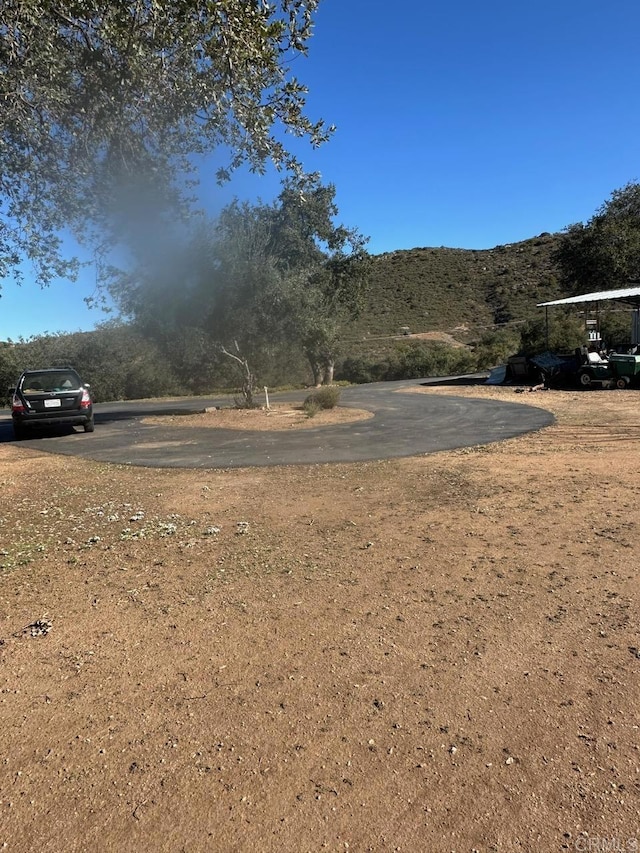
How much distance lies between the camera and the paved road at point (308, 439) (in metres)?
9.88

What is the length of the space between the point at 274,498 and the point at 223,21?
539 centimetres

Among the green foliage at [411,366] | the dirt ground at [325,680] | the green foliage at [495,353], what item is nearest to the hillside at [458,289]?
the green foliage at [411,366]

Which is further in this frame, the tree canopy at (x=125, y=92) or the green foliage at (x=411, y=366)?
the green foliage at (x=411, y=366)

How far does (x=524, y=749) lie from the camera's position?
7.75 ft

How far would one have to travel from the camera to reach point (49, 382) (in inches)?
558

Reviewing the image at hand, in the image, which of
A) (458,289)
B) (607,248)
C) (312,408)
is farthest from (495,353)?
(458,289)

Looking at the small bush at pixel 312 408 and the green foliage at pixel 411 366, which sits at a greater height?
the green foliage at pixel 411 366

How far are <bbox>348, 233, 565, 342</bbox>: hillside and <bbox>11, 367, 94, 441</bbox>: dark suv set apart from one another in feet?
112

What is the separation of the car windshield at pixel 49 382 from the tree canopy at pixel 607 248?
86.1 ft

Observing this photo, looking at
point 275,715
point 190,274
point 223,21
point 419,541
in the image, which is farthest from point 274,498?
point 190,274

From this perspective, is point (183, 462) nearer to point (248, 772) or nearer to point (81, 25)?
point (81, 25)

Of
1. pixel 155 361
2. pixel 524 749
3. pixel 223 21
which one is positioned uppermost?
pixel 223 21

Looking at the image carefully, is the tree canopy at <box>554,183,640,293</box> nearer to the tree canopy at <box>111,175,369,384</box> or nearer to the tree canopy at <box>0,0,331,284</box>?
the tree canopy at <box>111,175,369,384</box>

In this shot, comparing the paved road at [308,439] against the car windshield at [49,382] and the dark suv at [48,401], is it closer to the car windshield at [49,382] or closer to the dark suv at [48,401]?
the dark suv at [48,401]
